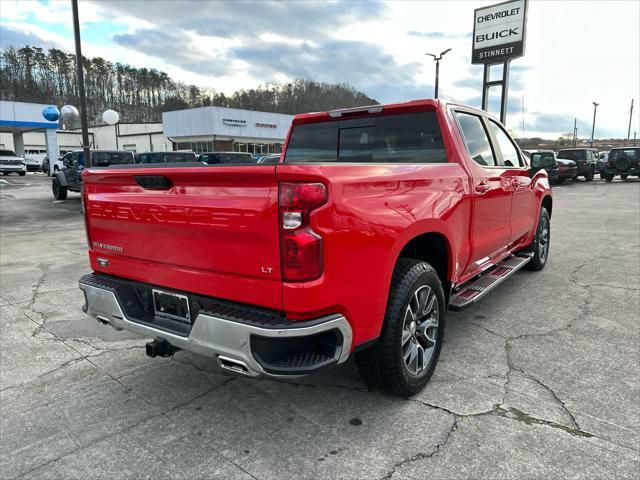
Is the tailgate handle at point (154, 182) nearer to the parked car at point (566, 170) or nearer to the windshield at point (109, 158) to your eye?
the windshield at point (109, 158)

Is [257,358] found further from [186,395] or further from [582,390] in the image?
[582,390]

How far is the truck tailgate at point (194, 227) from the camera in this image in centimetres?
224

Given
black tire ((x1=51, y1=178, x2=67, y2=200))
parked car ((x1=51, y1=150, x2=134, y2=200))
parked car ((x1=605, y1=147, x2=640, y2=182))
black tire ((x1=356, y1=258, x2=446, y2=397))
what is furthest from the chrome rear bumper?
parked car ((x1=605, y1=147, x2=640, y2=182))

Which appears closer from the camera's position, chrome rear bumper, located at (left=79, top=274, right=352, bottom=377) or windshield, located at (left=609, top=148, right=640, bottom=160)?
chrome rear bumper, located at (left=79, top=274, right=352, bottom=377)

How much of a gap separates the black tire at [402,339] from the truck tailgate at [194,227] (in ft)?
2.61

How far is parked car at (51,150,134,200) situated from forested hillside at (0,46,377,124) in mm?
58214

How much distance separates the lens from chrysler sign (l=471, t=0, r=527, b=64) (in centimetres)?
2231

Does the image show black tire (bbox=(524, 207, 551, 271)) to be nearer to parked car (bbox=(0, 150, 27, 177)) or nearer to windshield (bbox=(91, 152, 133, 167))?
windshield (bbox=(91, 152, 133, 167))

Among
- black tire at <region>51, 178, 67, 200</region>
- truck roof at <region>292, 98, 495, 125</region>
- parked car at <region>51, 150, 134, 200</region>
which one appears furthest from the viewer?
black tire at <region>51, 178, 67, 200</region>

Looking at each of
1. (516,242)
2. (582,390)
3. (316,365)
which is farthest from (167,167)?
(516,242)

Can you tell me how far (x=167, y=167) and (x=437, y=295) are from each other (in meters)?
1.91

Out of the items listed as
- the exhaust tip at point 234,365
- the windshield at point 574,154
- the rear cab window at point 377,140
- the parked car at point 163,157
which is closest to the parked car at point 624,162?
the windshield at point 574,154

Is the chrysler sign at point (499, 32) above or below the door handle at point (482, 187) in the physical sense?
above

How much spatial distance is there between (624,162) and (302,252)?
92.4ft
